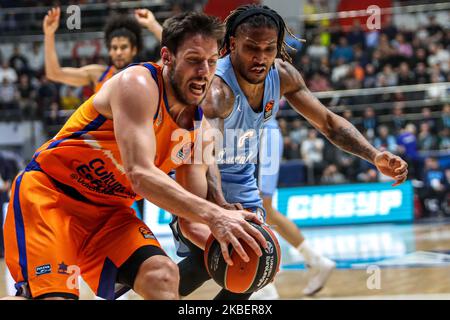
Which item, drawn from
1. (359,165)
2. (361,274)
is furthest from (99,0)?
(361,274)

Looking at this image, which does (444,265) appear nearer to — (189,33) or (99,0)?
(189,33)

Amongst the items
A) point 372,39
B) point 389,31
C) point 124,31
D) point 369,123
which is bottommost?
point 369,123

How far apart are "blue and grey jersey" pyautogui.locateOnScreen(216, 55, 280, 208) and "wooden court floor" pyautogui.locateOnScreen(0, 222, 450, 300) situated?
1569 mm

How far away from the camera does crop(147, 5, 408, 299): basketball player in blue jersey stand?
3.53 metres

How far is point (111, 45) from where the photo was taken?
579cm

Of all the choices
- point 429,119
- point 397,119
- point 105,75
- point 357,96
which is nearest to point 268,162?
point 105,75

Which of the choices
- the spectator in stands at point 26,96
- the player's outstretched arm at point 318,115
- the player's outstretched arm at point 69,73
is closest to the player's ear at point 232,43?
the player's outstretched arm at point 318,115

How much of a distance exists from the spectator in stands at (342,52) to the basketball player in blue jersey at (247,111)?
981cm

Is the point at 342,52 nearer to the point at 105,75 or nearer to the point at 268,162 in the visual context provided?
the point at 268,162

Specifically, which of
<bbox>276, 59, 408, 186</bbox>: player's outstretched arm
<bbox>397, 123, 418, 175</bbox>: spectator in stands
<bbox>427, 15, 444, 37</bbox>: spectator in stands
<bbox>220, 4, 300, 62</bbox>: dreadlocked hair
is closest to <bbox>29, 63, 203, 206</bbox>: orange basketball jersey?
<bbox>220, 4, 300, 62</bbox>: dreadlocked hair

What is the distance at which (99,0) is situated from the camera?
14.5m

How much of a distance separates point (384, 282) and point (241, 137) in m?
2.50

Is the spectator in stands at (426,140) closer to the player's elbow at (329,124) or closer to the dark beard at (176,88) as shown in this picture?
the player's elbow at (329,124)
